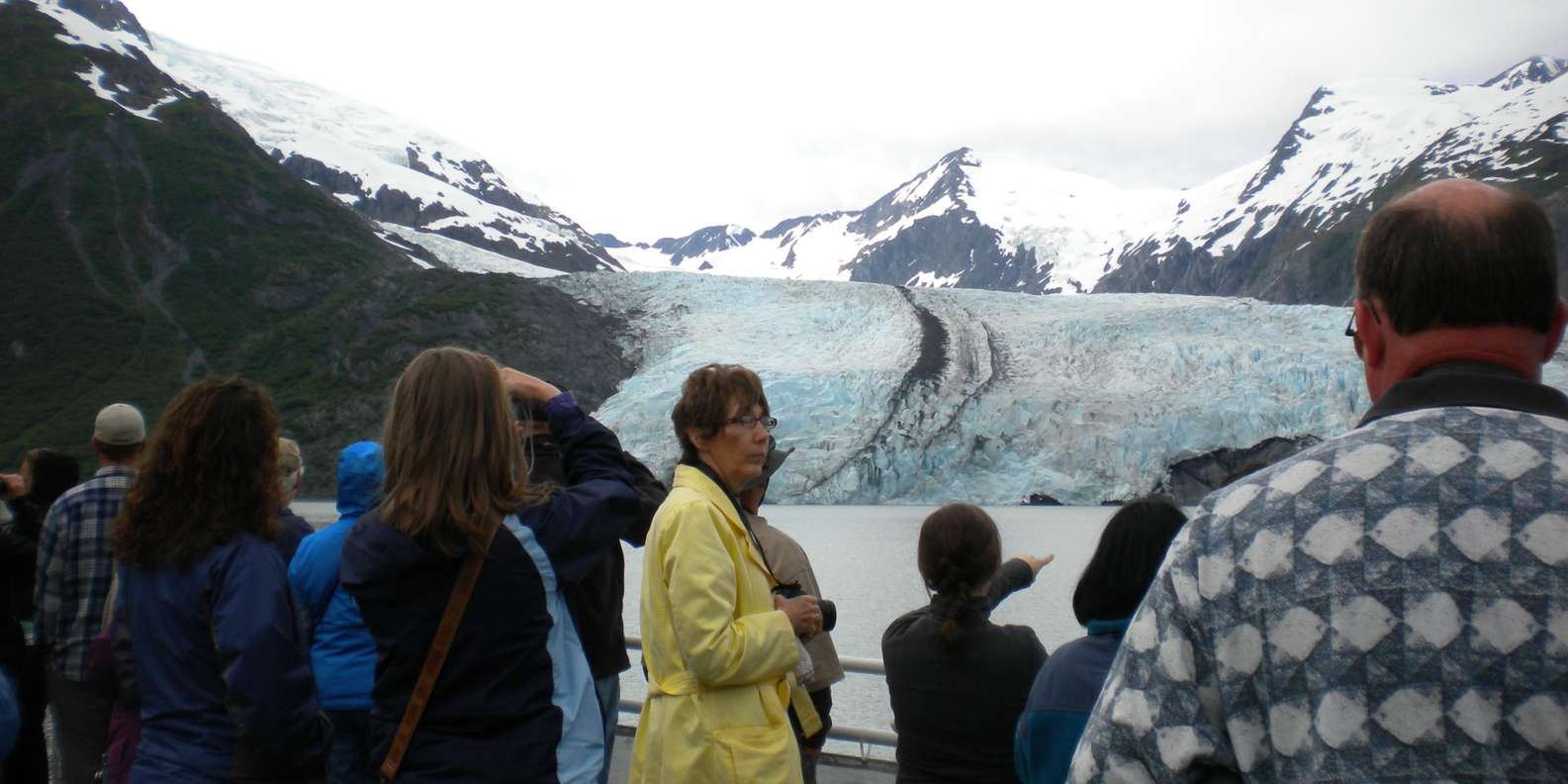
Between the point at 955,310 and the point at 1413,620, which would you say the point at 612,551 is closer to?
the point at 1413,620

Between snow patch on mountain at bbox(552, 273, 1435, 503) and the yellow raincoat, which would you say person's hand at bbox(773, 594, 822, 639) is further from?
snow patch on mountain at bbox(552, 273, 1435, 503)

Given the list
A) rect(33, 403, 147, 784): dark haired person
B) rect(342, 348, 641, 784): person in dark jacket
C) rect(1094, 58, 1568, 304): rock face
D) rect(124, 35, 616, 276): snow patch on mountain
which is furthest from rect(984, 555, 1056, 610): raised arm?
rect(124, 35, 616, 276): snow patch on mountain

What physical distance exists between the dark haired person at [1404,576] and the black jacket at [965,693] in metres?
1.53

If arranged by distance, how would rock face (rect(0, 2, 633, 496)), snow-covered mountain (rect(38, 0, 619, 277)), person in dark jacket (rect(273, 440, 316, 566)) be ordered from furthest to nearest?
1. snow-covered mountain (rect(38, 0, 619, 277))
2. rock face (rect(0, 2, 633, 496))
3. person in dark jacket (rect(273, 440, 316, 566))

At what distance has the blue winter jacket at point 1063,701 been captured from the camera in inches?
91.3

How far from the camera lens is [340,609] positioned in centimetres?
294

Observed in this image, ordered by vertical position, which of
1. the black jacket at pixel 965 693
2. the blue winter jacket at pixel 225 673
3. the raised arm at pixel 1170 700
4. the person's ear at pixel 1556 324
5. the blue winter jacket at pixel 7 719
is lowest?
the blue winter jacket at pixel 7 719

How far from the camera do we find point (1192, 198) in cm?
17050

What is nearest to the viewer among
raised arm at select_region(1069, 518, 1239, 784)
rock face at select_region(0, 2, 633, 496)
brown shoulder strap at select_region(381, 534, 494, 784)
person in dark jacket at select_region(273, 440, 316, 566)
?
raised arm at select_region(1069, 518, 1239, 784)

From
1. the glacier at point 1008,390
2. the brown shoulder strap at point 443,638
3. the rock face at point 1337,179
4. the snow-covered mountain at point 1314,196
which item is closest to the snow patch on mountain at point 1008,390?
the glacier at point 1008,390

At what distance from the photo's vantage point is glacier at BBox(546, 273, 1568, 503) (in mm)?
29188

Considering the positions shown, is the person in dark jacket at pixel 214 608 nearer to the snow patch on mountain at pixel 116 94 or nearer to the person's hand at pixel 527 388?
the person's hand at pixel 527 388

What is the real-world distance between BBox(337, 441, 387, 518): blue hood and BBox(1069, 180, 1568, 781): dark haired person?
2080 millimetres

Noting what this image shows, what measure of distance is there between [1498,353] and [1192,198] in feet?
590
